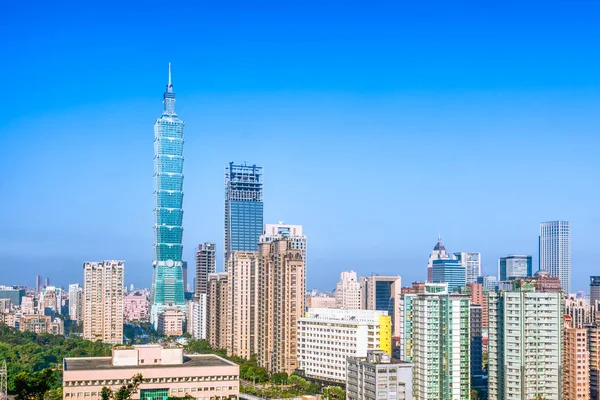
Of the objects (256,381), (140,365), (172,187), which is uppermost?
(172,187)

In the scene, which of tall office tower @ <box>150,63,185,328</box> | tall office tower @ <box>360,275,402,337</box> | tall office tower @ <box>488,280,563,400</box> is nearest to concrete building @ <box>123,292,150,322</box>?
tall office tower @ <box>150,63,185,328</box>

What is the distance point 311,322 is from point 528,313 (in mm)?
11509

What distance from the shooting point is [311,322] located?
34719 millimetres

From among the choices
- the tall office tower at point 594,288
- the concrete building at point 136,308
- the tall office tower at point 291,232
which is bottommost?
the concrete building at point 136,308

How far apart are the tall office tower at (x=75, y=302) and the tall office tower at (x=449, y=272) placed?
2544cm

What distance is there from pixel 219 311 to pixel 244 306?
4.62m

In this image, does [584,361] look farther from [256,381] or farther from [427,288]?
[256,381]

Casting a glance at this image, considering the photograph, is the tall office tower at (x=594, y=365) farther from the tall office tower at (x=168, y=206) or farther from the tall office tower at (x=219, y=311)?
the tall office tower at (x=168, y=206)

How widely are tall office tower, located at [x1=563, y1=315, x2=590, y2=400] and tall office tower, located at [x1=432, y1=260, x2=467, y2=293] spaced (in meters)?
35.7

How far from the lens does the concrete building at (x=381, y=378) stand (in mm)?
22078

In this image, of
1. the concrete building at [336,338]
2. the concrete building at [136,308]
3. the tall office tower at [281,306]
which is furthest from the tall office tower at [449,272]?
the concrete building at [336,338]

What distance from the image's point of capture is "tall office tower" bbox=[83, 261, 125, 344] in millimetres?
48469

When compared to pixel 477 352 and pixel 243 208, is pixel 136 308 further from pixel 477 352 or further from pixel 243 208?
pixel 477 352

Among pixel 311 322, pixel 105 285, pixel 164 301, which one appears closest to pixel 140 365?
pixel 311 322
